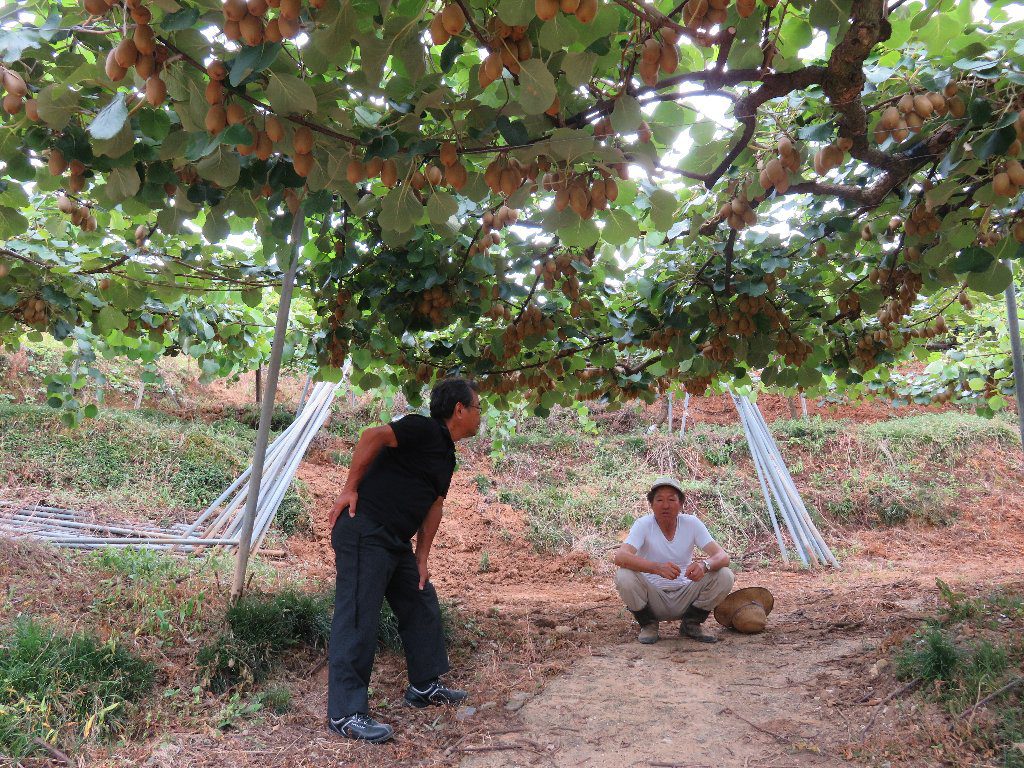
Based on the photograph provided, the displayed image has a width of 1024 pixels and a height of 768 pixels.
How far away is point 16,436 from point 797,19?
35.8 ft

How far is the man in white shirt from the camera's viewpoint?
13.1 feet

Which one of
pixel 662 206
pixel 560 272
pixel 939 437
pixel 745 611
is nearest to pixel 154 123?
pixel 662 206

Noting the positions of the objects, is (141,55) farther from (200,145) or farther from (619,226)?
(619,226)

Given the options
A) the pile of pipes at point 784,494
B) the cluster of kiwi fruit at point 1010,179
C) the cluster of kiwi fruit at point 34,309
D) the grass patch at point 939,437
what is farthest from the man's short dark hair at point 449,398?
the grass patch at point 939,437

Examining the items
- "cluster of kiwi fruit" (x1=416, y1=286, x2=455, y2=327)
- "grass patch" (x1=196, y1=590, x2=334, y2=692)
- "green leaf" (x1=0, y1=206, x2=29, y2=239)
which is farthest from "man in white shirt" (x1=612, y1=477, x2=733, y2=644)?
"green leaf" (x1=0, y1=206, x2=29, y2=239)

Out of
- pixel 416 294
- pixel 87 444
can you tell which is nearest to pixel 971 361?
pixel 416 294

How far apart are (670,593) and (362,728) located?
2016mm

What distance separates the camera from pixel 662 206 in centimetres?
215

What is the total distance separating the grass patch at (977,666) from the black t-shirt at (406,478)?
2.12 m

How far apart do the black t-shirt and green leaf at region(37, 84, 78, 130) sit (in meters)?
1.61

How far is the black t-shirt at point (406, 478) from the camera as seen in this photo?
300 centimetres

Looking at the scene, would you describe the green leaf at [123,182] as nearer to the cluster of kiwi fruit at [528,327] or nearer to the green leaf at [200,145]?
the green leaf at [200,145]

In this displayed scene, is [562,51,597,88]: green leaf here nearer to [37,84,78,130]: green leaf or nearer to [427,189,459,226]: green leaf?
[427,189,459,226]: green leaf

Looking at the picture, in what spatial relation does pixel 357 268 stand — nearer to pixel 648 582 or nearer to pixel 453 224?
pixel 453 224
